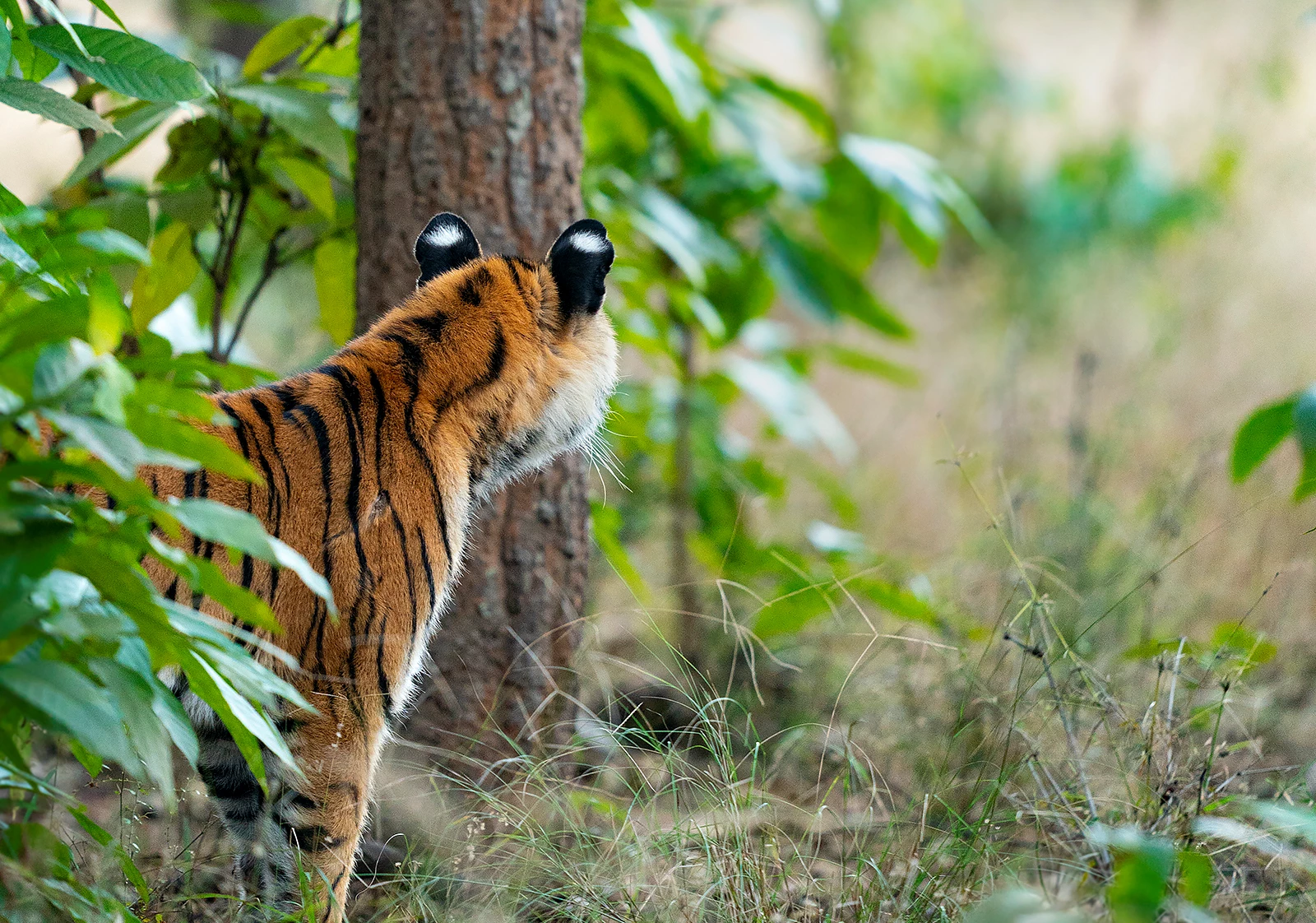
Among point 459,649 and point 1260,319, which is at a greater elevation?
point 1260,319

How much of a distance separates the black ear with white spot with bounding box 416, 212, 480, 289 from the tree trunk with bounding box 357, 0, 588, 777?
23 centimetres

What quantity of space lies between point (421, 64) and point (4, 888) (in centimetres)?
220

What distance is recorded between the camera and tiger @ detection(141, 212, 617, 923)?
Result: 2.34 metres

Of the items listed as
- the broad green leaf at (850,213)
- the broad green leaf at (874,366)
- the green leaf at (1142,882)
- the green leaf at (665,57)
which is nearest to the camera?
the green leaf at (1142,882)

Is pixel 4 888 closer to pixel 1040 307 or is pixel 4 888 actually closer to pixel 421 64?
pixel 421 64

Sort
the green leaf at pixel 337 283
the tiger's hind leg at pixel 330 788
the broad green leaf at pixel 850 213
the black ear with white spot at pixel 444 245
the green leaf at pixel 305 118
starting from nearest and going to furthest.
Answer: the tiger's hind leg at pixel 330 788 → the green leaf at pixel 305 118 → the black ear with white spot at pixel 444 245 → the green leaf at pixel 337 283 → the broad green leaf at pixel 850 213

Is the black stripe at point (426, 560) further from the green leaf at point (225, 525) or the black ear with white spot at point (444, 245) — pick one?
the green leaf at point (225, 525)

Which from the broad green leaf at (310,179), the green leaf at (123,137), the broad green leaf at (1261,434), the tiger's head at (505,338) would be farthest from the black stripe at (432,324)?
the broad green leaf at (1261,434)

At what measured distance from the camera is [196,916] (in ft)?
7.91

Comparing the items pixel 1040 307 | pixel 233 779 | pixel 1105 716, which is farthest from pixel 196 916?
pixel 1040 307

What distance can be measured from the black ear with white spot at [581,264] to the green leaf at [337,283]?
0.88 m

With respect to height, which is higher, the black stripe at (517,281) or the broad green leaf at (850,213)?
the broad green leaf at (850,213)

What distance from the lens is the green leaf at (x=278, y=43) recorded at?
2.90 m

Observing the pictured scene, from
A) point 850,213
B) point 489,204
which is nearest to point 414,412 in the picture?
point 489,204
